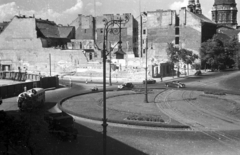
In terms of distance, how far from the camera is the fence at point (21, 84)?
33.7 meters

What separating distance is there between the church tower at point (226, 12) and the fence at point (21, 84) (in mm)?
86064

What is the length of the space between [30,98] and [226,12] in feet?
348

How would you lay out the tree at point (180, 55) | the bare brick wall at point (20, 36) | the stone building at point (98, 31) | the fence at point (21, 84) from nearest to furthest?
the fence at point (21, 84) < the tree at point (180, 55) < the bare brick wall at point (20, 36) < the stone building at point (98, 31)

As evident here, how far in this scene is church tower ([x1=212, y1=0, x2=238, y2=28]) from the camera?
365 ft

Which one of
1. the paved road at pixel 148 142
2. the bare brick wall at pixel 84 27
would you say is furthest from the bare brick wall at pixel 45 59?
the paved road at pixel 148 142

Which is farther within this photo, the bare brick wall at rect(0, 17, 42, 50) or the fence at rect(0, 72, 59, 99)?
the bare brick wall at rect(0, 17, 42, 50)

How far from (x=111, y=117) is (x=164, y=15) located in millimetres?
56615

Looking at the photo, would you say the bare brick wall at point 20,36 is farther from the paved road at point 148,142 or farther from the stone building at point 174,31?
the paved road at point 148,142

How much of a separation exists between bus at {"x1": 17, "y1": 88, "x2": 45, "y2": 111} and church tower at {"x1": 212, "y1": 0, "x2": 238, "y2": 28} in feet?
328

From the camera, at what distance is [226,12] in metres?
112

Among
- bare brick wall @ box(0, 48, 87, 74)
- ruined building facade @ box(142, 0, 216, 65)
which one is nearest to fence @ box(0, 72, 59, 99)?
bare brick wall @ box(0, 48, 87, 74)

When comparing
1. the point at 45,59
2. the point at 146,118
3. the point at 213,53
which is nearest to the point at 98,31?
the point at 45,59

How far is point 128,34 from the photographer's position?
3302 inches

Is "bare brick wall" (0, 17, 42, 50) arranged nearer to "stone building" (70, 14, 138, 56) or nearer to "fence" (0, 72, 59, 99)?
"stone building" (70, 14, 138, 56)
